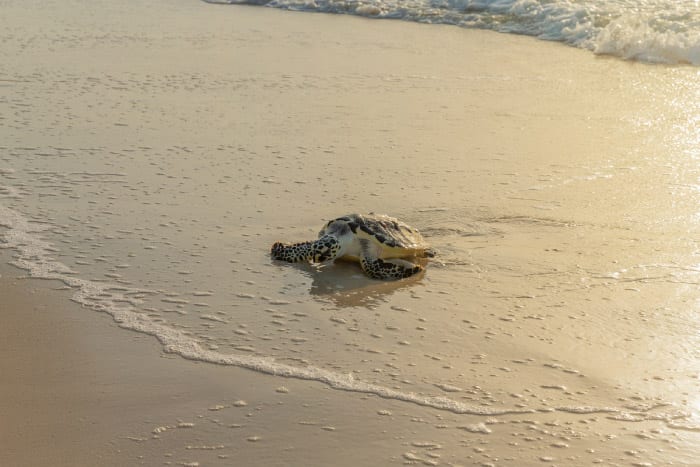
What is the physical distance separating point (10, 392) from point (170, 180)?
3.41 meters

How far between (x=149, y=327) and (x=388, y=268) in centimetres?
164

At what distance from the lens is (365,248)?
621cm

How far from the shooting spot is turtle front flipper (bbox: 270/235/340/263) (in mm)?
6164

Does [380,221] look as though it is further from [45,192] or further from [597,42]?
[597,42]

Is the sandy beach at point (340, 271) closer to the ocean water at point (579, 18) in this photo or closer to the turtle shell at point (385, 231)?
A: the turtle shell at point (385, 231)

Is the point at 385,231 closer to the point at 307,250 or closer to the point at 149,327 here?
the point at 307,250

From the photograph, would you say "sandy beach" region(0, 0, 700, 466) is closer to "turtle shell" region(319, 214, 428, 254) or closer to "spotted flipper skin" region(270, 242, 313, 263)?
"spotted flipper skin" region(270, 242, 313, 263)

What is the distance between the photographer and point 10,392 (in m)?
4.44

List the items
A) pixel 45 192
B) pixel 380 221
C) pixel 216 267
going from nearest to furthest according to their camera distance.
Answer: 1. pixel 216 267
2. pixel 380 221
3. pixel 45 192

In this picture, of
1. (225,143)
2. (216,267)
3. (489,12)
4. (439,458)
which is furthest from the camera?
(489,12)

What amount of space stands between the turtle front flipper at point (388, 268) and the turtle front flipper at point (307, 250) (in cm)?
22

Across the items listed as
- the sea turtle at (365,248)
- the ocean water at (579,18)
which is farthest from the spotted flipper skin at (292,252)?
the ocean water at (579,18)

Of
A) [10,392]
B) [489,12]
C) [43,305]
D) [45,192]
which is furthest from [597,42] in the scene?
[10,392]

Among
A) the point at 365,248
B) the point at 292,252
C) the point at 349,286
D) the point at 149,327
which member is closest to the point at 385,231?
the point at 365,248
